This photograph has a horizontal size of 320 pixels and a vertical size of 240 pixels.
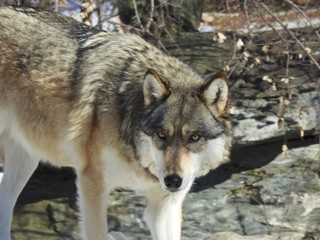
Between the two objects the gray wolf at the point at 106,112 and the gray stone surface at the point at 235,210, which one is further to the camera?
the gray stone surface at the point at 235,210

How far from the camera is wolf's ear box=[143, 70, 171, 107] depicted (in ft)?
15.1

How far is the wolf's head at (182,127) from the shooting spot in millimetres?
4425

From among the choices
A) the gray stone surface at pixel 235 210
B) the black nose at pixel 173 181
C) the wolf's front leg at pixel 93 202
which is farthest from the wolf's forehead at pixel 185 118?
the gray stone surface at pixel 235 210

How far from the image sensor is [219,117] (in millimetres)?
4691

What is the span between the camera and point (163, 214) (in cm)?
519

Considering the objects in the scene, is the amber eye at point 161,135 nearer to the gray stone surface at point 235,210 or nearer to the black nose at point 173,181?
the black nose at point 173,181

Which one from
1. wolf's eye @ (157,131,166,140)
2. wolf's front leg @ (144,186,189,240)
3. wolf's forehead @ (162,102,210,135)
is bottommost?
wolf's front leg @ (144,186,189,240)

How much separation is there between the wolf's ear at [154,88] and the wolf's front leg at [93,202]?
62 cm

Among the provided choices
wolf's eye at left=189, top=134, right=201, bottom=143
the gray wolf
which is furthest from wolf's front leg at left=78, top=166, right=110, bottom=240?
wolf's eye at left=189, top=134, right=201, bottom=143

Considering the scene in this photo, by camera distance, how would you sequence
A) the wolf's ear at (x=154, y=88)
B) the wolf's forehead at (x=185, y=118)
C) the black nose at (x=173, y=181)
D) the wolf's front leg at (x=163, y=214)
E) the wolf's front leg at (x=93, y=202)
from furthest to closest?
the wolf's front leg at (x=163, y=214) < the wolf's front leg at (x=93, y=202) < the wolf's ear at (x=154, y=88) < the wolf's forehead at (x=185, y=118) < the black nose at (x=173, y=181)

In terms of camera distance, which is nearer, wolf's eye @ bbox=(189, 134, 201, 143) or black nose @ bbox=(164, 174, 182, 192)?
black nose @ bbox=(164, 174, 182, 192)

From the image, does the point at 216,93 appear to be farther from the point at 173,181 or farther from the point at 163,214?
the point at 163,214

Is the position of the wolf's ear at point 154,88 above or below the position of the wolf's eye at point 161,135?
above

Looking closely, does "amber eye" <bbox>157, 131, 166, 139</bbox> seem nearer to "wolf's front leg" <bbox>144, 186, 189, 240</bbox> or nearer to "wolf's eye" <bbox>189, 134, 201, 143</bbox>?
"wolf's eye" <bbox>189, 134, 201, 143</bbox>
